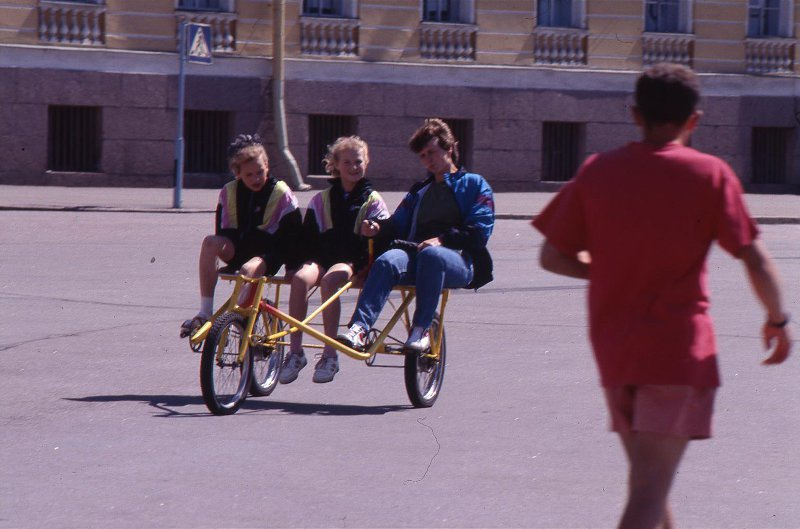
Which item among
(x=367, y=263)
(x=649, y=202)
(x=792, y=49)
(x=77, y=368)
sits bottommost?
(x=77, y=368)

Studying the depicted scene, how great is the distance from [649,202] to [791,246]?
15.9 metres

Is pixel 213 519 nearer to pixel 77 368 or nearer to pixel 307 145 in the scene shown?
pixel 77 368

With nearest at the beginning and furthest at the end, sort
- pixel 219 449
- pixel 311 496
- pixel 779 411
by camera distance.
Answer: pixel 311 496 → pixel 219 449 → pixel 779 411

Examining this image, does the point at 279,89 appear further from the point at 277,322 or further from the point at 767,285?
the point at 767,285

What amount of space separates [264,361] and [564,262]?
418 centimetres

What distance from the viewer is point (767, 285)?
4.00m

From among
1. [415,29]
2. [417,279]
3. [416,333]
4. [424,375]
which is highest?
[415,29]

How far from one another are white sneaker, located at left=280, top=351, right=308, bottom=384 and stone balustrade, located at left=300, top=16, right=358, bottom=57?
20.4 metres

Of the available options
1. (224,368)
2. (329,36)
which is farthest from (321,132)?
(224,368)

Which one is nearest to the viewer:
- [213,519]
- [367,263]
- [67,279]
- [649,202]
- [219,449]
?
[649,202]

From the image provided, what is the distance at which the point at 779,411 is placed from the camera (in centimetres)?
783

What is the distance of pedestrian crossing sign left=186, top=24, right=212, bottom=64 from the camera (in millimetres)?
22641

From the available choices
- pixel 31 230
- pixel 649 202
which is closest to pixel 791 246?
pixel 31 230

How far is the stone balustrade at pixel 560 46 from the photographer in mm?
29750
